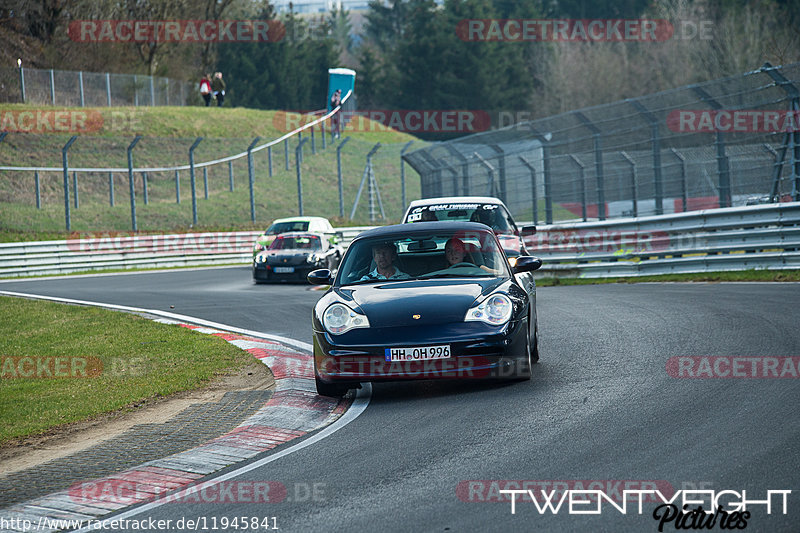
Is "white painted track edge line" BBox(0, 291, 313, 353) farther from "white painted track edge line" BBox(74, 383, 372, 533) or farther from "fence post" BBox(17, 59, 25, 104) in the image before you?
"fence post" BBox(17, 59, 25, 104)

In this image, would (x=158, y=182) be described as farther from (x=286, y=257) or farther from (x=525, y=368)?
(x=525, y=368)

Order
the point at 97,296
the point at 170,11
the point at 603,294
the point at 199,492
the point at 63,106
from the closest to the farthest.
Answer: the point at 199,492, the point at 603,294, the point at 97,296, the point at 63,106, the point at 170,11

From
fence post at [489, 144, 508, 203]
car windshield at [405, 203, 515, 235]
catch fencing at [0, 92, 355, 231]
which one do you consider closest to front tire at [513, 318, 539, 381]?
car windshield at [405, 203, 515, 235]

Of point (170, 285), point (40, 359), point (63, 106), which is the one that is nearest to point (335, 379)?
point (40, 359)

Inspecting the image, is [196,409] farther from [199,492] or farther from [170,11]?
[170,11]

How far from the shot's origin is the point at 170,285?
2220 centimetres

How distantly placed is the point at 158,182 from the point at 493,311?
31472 mm

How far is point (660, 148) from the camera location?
64.0ft

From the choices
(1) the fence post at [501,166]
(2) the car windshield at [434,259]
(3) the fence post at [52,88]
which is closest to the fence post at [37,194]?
(1) the fence post at [501,166]

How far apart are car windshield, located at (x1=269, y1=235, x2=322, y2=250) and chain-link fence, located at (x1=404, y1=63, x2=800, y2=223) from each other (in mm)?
5251

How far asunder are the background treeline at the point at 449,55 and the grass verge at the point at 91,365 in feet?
129

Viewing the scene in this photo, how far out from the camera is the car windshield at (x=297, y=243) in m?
22.6

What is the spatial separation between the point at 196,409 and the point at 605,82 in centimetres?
6833

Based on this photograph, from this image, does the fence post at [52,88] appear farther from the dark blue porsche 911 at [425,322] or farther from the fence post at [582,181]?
the dark blue porsche 911 at [425,322]
